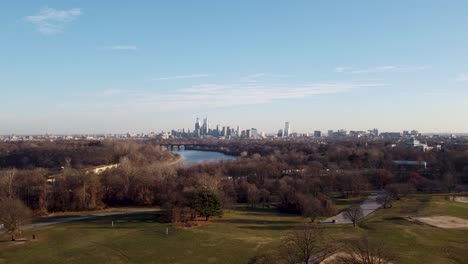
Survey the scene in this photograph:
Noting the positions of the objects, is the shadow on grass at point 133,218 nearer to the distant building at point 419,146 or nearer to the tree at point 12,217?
the tree at point 12,217

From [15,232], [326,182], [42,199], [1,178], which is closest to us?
[15,232]

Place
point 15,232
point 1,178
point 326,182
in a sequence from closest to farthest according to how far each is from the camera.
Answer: point 15,232 → point 1,178 → point 326,182

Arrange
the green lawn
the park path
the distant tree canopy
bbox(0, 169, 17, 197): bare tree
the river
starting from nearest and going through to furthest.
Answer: the green lawn < the park path < the distant tree canopy < bbox(0, 169, 17, 197): bare tree < the river

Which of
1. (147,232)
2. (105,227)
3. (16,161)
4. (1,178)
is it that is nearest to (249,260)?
(147,232)

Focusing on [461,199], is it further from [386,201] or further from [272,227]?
[272,227]

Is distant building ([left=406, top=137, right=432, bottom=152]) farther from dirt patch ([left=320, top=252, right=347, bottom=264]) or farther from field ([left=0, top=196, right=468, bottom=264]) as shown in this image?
dirt patch ([left=320, top=252, right=347, bottom=264])

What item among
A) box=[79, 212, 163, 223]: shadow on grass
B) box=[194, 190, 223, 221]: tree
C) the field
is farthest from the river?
the field

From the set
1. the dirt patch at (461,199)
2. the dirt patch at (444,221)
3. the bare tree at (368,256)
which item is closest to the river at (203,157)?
the dirt patch at (461,199)

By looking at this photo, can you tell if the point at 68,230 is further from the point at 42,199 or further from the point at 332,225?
the point at 332,225
